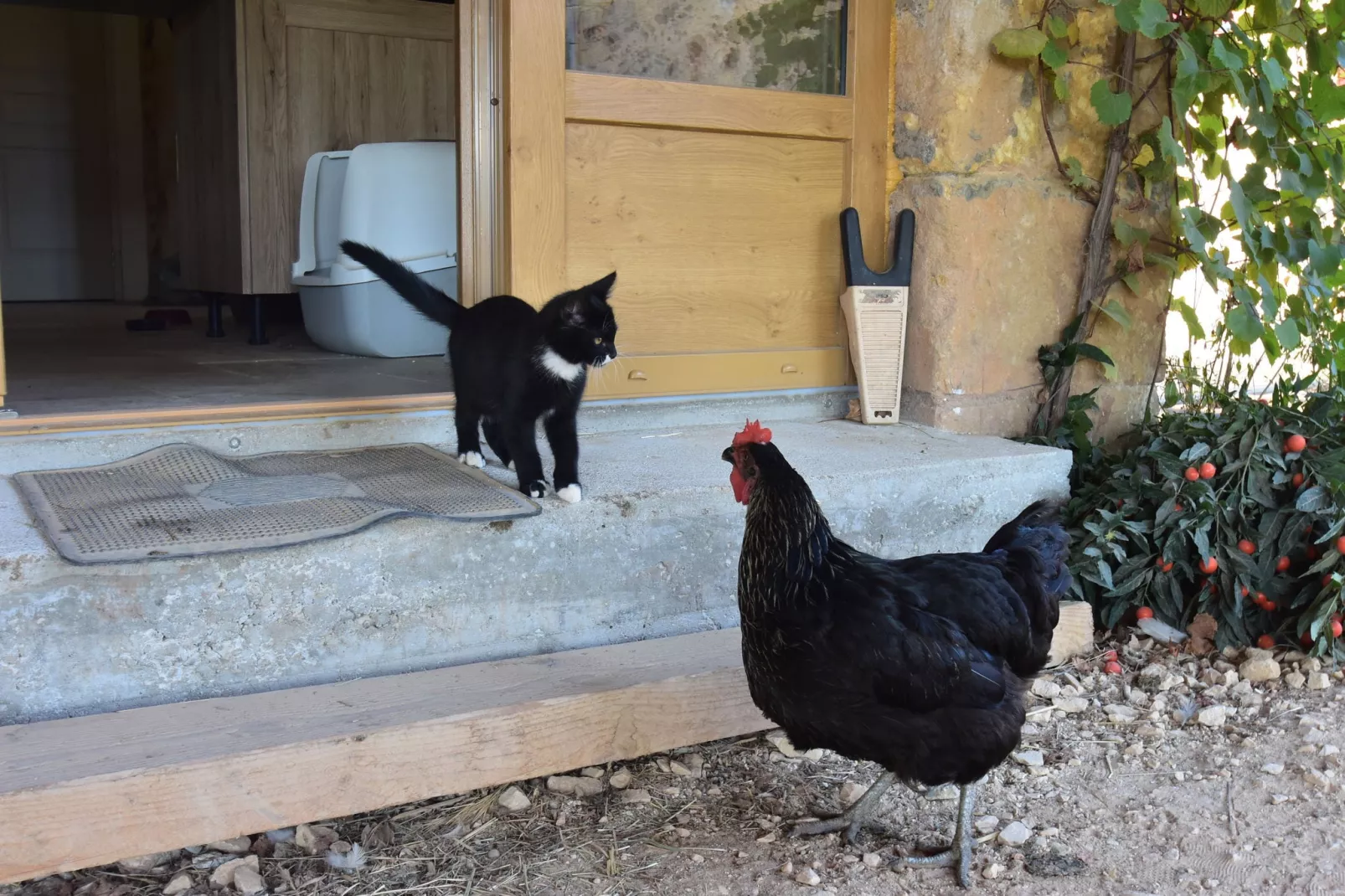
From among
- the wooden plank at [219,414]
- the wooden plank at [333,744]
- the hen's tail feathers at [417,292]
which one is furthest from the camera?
the hen's tail feathers at [417,292]

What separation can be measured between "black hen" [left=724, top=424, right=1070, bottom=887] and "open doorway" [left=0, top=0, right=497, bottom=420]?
58.3 inches

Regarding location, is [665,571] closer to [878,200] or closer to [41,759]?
[41,759]

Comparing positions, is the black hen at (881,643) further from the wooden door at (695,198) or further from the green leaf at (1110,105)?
the green leaf at (1110,105)

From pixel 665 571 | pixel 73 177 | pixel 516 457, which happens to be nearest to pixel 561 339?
pixel 516 457

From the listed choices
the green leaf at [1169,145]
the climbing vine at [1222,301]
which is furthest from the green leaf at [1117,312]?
the green leaf at [1169,145]

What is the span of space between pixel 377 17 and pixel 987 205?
3.12m

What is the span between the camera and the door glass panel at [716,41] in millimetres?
3154

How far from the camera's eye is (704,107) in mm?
3297

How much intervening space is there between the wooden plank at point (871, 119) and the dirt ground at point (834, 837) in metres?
1.75

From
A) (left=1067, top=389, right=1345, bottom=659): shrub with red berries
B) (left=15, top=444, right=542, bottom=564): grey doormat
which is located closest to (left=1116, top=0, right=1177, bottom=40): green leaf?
(left=1067, top=389, right=1345, bottom=659): shrub with red berries

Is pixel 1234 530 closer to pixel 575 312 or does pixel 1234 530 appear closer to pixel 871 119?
pixel 871 119

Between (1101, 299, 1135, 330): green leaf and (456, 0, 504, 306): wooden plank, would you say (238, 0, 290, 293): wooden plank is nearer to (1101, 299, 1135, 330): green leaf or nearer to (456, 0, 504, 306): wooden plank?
(456, 0, 504, 306): wooden plank

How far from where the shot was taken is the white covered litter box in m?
4.12

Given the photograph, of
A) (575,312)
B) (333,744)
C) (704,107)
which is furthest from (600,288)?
(333,744)
